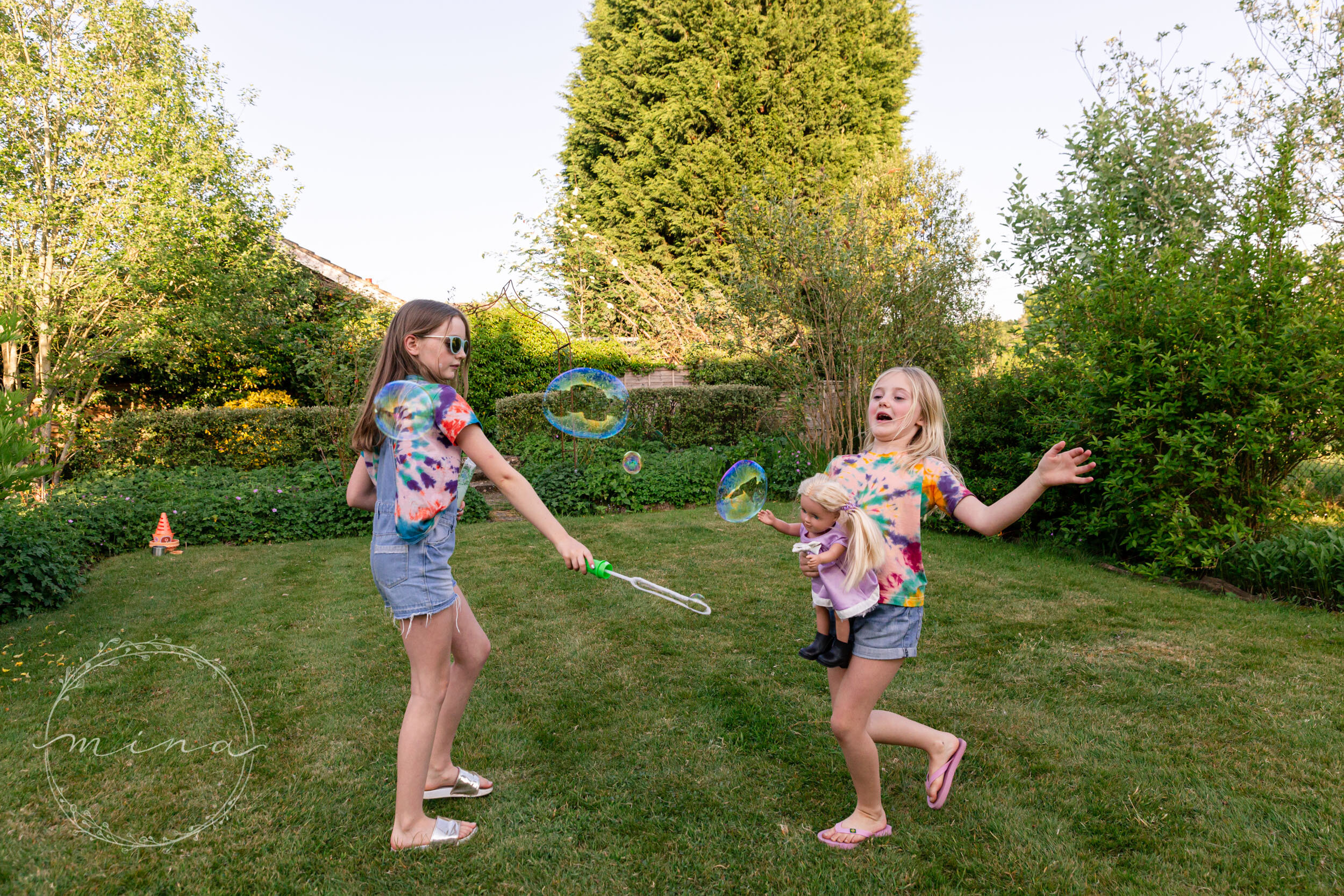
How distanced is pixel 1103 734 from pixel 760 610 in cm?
249

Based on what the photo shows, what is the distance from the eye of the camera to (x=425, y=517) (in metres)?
2.30

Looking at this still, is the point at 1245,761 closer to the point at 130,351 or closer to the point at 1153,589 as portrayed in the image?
the point at 1153,589

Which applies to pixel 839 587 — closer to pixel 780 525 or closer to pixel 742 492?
pixel 780 525

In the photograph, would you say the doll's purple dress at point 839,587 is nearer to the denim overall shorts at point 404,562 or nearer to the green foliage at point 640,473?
the denim overall shorts at point 404,562

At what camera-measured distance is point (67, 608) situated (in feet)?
18.1

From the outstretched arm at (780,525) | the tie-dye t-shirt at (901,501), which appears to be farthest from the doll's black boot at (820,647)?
the outstretched arm at (780,525)

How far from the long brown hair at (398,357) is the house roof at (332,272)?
43.5 feet

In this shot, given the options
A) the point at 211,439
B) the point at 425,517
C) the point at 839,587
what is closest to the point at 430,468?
the point at 425,517

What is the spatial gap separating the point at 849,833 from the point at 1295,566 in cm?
462

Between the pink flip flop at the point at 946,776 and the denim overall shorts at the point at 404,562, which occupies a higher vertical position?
the denim overall shorts at the point at 404,562

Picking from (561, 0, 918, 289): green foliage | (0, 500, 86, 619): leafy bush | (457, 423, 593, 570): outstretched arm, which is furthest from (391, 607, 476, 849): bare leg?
(561, 0, 918, 289): green foliage

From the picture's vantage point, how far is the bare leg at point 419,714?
241 centimetres

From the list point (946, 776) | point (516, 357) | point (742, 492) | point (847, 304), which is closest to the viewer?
point (946, 776)

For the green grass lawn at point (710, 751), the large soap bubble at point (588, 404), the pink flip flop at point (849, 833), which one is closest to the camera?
the green grass lawn at point (710, 751)
